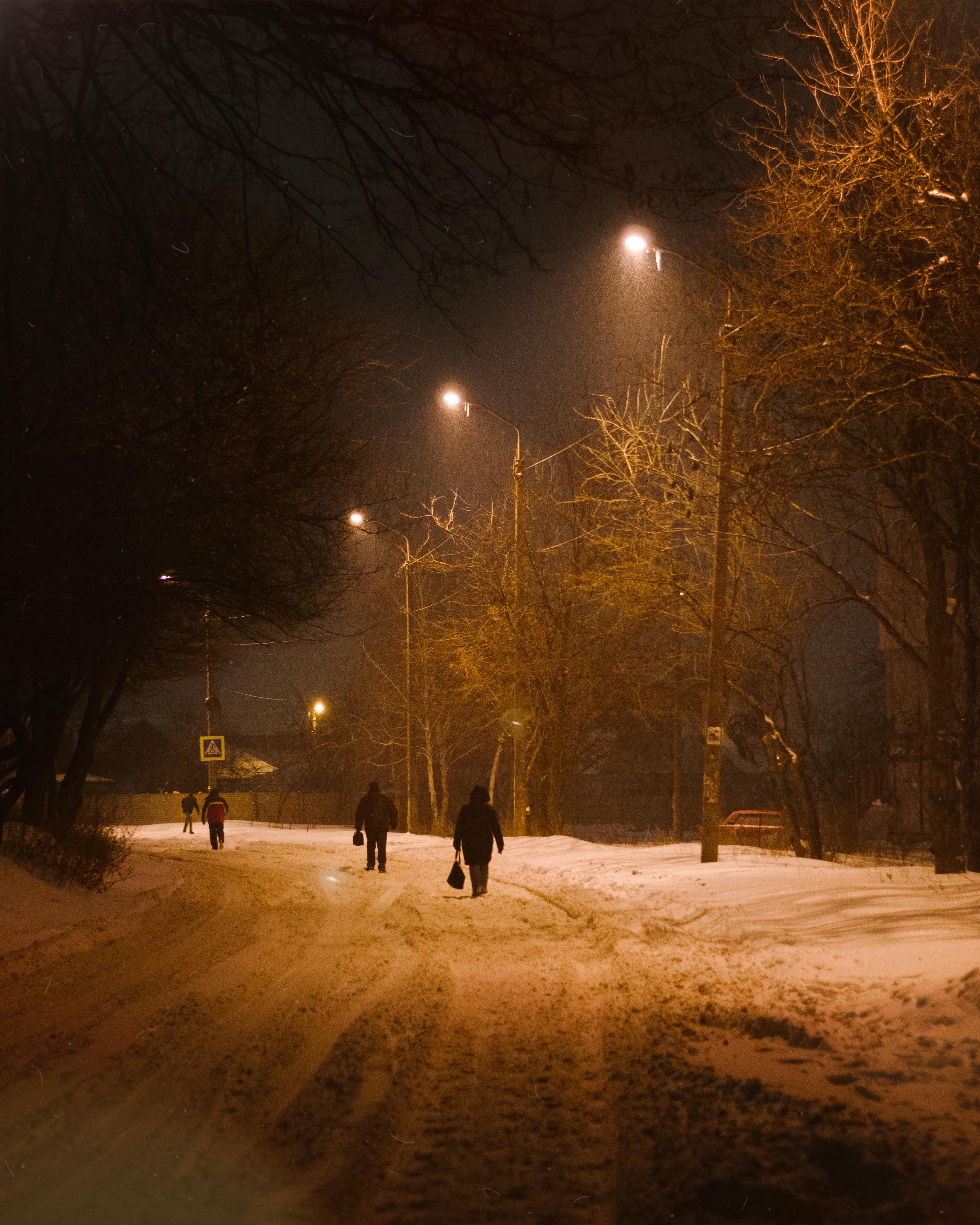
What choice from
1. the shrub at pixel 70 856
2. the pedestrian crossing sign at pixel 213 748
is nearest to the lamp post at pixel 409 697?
the pedestrian crossing sign at pixel 213 748

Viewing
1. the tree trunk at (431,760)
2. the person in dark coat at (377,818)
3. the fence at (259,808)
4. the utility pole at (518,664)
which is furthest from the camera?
the fence at (259,808)

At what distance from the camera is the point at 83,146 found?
5.55 meters

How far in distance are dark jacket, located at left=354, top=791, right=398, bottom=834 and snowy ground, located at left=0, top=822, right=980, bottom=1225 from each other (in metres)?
6.89

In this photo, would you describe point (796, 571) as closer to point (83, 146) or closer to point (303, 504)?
point (303, 504)

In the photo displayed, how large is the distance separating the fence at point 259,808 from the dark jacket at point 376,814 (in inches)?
1471

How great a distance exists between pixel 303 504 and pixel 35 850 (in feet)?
20.3

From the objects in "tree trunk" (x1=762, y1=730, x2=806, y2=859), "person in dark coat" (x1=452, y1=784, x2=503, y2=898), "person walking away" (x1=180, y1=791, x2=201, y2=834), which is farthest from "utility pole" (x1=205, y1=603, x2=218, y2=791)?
"tree trunk" (x1=762, y1=730, x2=806, y2=859)

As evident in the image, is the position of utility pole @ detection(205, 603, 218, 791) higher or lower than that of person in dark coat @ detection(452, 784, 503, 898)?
higher

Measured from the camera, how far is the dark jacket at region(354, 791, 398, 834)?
1941cm

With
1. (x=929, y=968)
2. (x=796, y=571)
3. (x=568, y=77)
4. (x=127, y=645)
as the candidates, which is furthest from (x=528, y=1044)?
(x=796, y=571)

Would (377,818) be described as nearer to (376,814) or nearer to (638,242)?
(376,814)

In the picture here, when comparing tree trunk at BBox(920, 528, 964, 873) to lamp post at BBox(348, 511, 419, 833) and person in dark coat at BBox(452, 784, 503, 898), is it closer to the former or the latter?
person in dark coat at BBox(452, 784, 503, 898)

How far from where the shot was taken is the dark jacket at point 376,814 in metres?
19.4

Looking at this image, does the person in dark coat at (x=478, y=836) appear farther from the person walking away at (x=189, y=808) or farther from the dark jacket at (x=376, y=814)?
the person walking away at (x=189, y=808)
